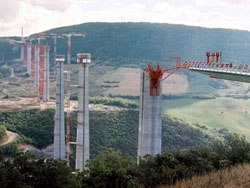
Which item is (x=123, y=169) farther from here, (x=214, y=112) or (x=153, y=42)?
(x=153, y=42)

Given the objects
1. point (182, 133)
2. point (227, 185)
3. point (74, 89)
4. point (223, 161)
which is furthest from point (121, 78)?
point (227, 185)

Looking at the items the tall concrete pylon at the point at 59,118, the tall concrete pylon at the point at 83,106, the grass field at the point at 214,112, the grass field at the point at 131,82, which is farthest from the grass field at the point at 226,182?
the grass field at the point at 131,82

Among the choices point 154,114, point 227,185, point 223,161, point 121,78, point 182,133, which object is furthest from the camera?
point 121,78

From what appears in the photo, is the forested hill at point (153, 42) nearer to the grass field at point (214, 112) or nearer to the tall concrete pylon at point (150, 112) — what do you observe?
the grass field at point (214, 112)

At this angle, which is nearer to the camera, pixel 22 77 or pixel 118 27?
pixel 22 77

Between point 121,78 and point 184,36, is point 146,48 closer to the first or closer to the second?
point 184,36

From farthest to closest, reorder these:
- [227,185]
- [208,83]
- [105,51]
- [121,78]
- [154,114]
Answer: [105,51], [208,83], [121,78], [154,114], [227,185]
